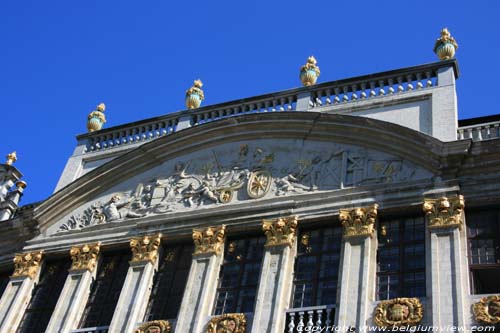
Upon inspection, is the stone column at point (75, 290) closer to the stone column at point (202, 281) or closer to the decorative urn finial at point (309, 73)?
the stone column at point (202, 281)

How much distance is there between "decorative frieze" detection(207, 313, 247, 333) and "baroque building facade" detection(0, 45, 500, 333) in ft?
0.07

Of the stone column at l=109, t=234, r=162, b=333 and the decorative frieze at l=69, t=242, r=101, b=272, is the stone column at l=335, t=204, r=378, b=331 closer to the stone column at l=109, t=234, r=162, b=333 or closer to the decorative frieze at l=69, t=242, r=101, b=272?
the stone column at l=109, t=234, r=162, b=333

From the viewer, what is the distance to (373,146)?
16.9 m

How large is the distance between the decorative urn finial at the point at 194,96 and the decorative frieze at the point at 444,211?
7.81 meters

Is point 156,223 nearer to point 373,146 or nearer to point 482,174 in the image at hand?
point 373,146

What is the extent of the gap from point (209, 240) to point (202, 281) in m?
1.05

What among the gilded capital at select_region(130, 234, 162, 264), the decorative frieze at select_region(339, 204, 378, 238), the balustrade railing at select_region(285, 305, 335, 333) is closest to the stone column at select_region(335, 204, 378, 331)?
the decorative frieze at select_region(339, 204, 378, 238)

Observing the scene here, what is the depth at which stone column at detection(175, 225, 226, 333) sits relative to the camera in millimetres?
15445

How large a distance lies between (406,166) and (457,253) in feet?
8.36

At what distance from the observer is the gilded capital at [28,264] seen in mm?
18469

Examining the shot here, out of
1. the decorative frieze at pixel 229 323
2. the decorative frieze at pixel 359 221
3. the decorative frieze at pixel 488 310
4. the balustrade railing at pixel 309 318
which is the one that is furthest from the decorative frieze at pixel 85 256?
the decorative frieze at pixel 488 310

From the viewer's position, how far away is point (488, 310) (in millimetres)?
13320

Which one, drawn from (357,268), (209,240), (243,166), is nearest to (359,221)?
(357,268)

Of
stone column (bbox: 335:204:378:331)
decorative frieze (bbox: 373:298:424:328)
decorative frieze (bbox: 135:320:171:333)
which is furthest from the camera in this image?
decorative frieze (bbox: 135:320:171:333)
